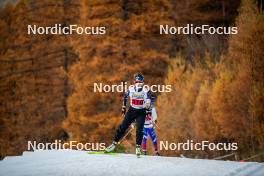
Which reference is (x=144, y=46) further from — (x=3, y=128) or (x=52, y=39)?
(x=3, y=128)

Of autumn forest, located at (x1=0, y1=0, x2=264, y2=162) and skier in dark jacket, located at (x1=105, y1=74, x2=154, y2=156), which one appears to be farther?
autumn forest, located at (x1=0, y1=0, x2=264, y2=162)

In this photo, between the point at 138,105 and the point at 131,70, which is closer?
the point at 138,105

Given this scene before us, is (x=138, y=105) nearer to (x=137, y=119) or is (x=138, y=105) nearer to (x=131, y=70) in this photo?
(x=137, y=119)

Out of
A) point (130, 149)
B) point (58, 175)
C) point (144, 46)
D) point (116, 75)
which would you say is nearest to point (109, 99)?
point (116, 75)

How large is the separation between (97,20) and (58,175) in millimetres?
19309

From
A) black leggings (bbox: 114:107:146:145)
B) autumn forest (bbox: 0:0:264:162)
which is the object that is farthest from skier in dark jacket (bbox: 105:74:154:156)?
autumn forest (bbox: 0:0:264:162)

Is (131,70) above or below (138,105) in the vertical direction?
above

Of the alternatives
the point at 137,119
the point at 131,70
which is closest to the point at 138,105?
the point at 137,119

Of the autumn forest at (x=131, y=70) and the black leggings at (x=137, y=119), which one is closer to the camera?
the black leggings at (x=137, y=119)

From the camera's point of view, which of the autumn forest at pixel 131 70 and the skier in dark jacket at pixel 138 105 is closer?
the skier in dark jacket at pixel 138 105

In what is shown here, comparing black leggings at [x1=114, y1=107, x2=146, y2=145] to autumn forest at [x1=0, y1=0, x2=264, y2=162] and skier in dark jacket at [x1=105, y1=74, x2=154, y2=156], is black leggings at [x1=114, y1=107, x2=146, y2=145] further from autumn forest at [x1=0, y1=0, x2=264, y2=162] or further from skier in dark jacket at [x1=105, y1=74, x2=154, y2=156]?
autumn forest at [x1=0, y1=0, x2=264, y2=162]

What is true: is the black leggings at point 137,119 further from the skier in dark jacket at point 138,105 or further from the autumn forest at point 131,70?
the autumn forest at point 131,70

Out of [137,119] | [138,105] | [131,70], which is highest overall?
[131,70]

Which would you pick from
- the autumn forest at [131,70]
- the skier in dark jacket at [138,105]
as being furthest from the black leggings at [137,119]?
the autumn forest at [131,70]
